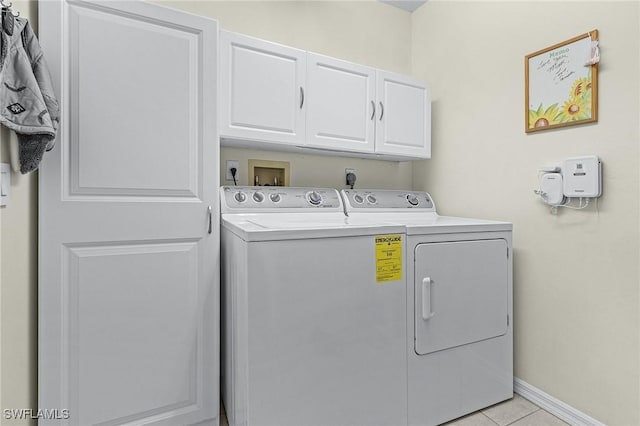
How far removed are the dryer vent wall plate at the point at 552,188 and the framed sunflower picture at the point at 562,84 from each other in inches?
10.5

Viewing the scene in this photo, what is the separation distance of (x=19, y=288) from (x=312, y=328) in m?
1.10

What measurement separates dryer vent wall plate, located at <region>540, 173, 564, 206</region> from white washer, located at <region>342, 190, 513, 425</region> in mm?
237

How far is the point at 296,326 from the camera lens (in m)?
1.30

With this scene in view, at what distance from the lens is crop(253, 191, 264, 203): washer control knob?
1.86 m

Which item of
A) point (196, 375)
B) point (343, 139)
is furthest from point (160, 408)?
point (343, 139)

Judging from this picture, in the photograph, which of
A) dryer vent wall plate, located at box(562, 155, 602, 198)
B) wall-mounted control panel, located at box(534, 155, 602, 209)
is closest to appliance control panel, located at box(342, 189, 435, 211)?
wall-mounted control panel, located at box(534, 155, 602, 209)

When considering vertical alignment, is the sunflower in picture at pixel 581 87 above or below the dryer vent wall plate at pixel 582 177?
above

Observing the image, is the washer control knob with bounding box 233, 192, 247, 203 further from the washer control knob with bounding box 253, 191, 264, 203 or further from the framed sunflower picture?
the framed sunflower picture

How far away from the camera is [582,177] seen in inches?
61.2

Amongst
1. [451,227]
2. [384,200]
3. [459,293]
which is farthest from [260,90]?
[459,293]

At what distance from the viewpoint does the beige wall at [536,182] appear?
1455 mm

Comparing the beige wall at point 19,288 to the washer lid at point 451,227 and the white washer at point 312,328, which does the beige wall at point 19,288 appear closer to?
the white washer at point 312,328

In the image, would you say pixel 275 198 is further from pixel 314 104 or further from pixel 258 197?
pixel 314 104

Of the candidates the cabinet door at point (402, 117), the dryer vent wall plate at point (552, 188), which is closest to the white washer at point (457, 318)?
the dryer vent wall plate at point (552, 188)
